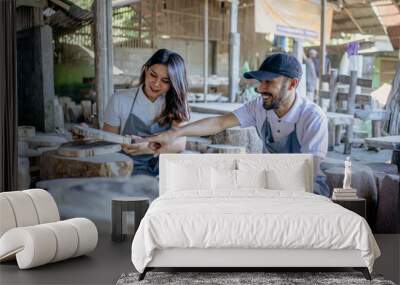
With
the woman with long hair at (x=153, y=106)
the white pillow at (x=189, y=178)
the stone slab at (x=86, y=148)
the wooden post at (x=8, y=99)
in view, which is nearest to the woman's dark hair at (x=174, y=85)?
the woman with long hair at (x=153, y=106)

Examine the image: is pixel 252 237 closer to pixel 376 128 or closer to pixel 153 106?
pixel 153 106

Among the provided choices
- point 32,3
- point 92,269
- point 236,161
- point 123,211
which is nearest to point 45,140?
point 123,211

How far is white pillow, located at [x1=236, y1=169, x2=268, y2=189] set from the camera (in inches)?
237

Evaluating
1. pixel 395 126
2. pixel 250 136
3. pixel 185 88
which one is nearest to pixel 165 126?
pixel 185 88

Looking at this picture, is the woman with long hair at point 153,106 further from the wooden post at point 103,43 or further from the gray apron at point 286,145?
the gray apron at point 286,145

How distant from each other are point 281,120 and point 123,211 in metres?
1.94

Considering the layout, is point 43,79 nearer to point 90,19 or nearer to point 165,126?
point 90,19

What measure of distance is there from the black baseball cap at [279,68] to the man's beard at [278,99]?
0.14m

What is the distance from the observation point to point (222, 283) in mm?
4605

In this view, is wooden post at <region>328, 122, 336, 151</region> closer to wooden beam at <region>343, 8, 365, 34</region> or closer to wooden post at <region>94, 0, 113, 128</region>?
wooden beam at <region>343, 8, 365, 34</region>

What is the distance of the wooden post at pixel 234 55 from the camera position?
6816mm

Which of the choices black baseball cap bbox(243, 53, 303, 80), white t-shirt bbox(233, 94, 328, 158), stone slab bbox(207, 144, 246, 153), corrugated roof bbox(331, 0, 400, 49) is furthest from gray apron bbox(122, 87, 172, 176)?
corrugated roof bbox(331, 0, 400, 49)

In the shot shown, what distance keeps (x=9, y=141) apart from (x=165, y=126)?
166 cm

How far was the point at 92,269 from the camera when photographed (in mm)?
5090
